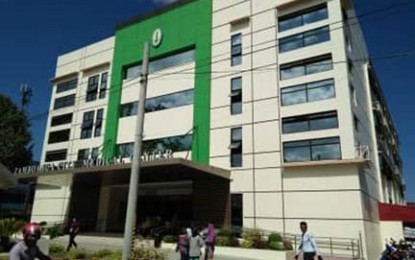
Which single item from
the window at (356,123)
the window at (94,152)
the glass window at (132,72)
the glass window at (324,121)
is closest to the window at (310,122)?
the glass window at (324,121)

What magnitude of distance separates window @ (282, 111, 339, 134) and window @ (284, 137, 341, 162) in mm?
844

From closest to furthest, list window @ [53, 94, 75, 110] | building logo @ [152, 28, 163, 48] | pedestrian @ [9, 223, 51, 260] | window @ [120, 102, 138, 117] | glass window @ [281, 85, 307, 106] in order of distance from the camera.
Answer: pedestrian @ [9, 223, 51, 260] < glass window @ [281, 85, 307, 106] < building logo @ [152, 28, 163, 48] < window @ [120, 102, 138, 117] < window @ [53, 94, 75, 110]

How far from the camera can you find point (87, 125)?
3925cm

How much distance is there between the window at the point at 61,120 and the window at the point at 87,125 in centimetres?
289

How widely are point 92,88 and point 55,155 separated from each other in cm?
820

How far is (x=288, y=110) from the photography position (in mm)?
26719

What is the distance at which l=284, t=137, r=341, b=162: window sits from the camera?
2455cm

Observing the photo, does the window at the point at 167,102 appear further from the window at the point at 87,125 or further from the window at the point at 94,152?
the window at the point at 87,125

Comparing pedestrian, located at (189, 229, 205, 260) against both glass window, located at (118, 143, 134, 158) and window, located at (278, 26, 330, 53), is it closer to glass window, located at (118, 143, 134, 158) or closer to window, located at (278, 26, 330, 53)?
window, located at (278, 26, 330, 53)

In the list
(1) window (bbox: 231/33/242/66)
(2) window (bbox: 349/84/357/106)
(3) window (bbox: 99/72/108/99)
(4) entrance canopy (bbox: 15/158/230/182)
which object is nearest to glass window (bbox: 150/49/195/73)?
(1) window (bbox: 231/33/242/66)

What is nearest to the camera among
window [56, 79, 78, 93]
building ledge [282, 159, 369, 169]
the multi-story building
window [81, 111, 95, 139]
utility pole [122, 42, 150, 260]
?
utility pole [122, 42, 150, 260]

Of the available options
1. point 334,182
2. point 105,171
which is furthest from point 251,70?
point 105,171

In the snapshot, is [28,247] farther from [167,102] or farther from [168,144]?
[167,102]

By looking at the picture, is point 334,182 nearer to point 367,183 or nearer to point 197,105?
point 367,183
